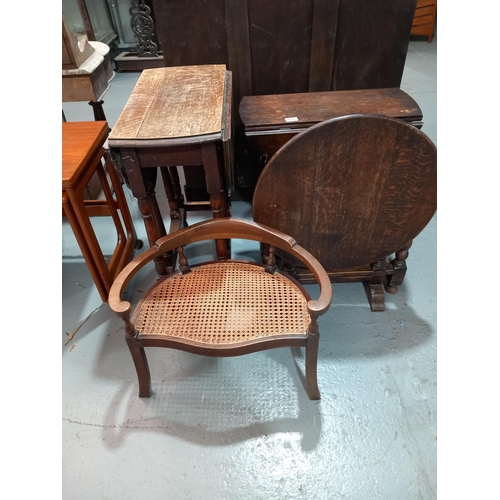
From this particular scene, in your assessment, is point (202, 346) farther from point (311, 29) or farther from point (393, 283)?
point (311, 29)

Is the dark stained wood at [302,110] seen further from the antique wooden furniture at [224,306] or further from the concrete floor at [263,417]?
the concrete floor at [263,417]

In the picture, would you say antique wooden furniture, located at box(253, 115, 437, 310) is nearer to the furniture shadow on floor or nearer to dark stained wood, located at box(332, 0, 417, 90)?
the furniture shadow on floor

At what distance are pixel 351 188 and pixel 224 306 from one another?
65 centimetres

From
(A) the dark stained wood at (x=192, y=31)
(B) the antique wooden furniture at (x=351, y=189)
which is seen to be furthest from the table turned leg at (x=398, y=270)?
(A) the dark stained wood at (x=192, y=31)

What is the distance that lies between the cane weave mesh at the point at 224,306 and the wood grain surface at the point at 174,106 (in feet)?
1.82

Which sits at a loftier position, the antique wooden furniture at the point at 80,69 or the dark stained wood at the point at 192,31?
the dark stained wood at the point at 192,31

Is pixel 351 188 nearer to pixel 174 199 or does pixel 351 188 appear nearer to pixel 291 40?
pixel 291 40

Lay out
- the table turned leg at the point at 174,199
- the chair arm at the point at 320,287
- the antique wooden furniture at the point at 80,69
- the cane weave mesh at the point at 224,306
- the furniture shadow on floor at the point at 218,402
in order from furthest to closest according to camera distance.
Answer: the table turned leg at the point at 174,199, the antique wooden furniture at the point at 80,69, the furniture shadow on floor at the point at 218,402, the cane weave mesh at the point at 224,306, the chair arm at the point at 320,287

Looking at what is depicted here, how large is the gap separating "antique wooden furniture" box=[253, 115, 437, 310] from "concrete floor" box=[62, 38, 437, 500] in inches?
15.5

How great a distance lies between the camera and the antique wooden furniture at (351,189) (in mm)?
1263

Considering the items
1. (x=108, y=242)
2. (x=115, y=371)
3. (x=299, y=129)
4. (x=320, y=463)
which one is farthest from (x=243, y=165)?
(x=320, y=463)

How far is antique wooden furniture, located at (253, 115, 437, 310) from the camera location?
1263 millimetres

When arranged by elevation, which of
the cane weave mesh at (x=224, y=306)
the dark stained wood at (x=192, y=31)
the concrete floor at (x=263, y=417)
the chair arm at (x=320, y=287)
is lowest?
the concrete floor at (x=263, y=417)

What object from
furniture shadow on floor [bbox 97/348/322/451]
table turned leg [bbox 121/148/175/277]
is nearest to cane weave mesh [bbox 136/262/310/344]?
table turned leg [bbox 121/148/175/277]
